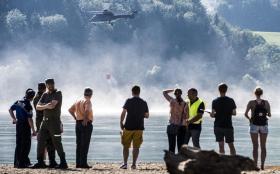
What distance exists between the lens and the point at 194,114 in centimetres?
2088

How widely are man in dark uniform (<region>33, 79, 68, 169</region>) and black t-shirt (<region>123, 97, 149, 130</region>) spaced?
4.82ft

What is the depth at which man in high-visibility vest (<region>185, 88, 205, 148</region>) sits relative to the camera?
818 inches

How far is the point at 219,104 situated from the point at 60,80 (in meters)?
163

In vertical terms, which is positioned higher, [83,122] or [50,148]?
[83,122]

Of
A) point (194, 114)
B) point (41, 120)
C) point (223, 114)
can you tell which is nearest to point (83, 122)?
point (41, 120)

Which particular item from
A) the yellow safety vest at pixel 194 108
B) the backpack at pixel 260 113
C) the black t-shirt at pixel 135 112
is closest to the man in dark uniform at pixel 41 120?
the black t-shirt at pixel 135 112

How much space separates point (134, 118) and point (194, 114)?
127 centimetres

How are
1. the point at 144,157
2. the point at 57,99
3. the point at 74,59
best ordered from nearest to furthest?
the point at 57,99 < the point at 144,157 < the point at 74,59

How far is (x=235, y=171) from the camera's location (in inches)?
632

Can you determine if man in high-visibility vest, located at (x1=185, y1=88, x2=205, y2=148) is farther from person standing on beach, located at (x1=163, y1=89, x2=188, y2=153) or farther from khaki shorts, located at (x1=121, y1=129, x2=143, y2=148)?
khaki shorts, located at (x1=121, y1=129, x2=143, y2=148)

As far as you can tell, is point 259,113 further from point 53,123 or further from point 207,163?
point 207,163

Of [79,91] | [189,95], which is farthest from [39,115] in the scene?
[79,91]

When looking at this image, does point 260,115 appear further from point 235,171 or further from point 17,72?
point 17,72

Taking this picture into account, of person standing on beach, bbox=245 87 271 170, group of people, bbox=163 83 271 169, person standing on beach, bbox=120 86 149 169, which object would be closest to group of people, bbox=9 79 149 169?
person standing on beach, bbox=120 86 149 169
